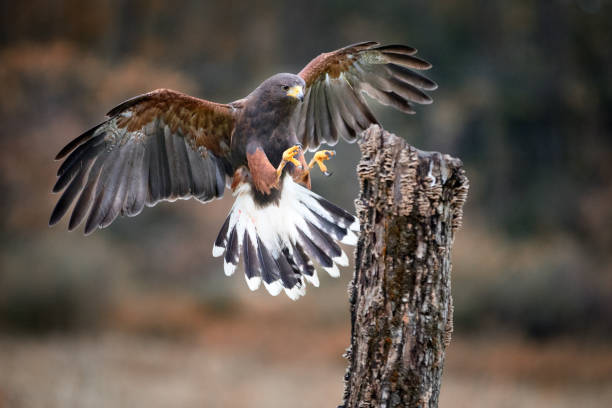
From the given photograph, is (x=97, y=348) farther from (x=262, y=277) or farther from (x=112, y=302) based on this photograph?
(x=262, y=277)

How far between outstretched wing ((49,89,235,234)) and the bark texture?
6.88 feet

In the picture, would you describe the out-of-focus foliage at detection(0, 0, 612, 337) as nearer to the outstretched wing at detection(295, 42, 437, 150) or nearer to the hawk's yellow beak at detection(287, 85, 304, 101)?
the outstretched wing at detection(295, 42, 437, 150)

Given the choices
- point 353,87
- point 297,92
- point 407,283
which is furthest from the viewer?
point 353,87

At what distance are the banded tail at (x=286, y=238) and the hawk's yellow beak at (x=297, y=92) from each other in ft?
1.92

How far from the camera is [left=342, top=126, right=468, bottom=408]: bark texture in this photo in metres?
2.74

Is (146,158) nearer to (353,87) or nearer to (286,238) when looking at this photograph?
(286,238)

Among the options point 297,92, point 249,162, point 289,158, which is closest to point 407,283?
point 289,158

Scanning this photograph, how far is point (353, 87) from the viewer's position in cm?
495

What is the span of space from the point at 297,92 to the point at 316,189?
813 cm

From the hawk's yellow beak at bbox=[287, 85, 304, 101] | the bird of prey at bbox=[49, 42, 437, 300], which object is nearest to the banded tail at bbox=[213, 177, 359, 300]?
the bird of prey at bbox=[49, 42, 437, 300]

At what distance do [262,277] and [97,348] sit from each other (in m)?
7.36

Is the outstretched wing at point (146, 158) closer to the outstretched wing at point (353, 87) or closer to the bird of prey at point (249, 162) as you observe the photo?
the bird of prey at point (249, 162)

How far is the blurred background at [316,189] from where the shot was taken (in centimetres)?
1085

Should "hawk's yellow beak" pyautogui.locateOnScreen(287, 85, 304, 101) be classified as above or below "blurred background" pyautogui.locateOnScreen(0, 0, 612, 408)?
below
